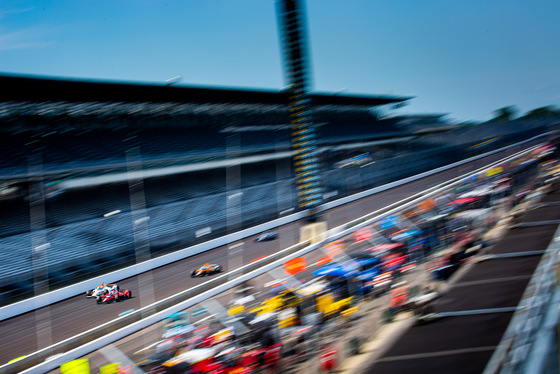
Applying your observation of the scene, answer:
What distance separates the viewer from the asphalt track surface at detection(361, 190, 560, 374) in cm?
465

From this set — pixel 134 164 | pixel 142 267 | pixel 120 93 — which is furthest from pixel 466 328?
pixel 120 93

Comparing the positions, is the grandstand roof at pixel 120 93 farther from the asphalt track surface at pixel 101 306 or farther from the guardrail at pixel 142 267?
the asphalt track surface at pixel 101 306

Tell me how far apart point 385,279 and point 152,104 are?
14.6m

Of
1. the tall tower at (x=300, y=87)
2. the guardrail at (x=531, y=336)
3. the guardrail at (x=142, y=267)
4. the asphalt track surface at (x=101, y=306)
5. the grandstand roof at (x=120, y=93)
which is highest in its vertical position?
the grandstand roof at (x=120, y=93)

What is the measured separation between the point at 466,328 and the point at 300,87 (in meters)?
5.18

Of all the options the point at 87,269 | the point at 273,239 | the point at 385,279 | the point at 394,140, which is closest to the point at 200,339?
the point at 385,279

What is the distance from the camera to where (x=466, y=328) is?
17.5ft

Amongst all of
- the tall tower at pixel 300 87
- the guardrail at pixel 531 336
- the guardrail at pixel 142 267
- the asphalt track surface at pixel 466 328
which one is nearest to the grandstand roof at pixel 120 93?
the guardrail at pixel 142 267

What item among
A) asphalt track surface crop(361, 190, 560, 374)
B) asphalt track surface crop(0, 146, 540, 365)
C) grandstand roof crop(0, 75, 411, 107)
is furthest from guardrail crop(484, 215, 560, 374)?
grandstand roof crop(0, 75, 411, 107)

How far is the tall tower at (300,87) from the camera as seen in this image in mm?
8367

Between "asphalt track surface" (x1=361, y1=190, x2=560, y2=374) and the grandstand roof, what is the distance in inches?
540

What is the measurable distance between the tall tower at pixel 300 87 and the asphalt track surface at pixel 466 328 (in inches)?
126

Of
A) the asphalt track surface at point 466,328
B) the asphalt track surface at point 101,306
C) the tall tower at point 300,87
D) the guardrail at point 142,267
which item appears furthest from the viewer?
the guardrail at point 142,267

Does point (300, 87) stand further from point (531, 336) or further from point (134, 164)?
point (134, 164)
